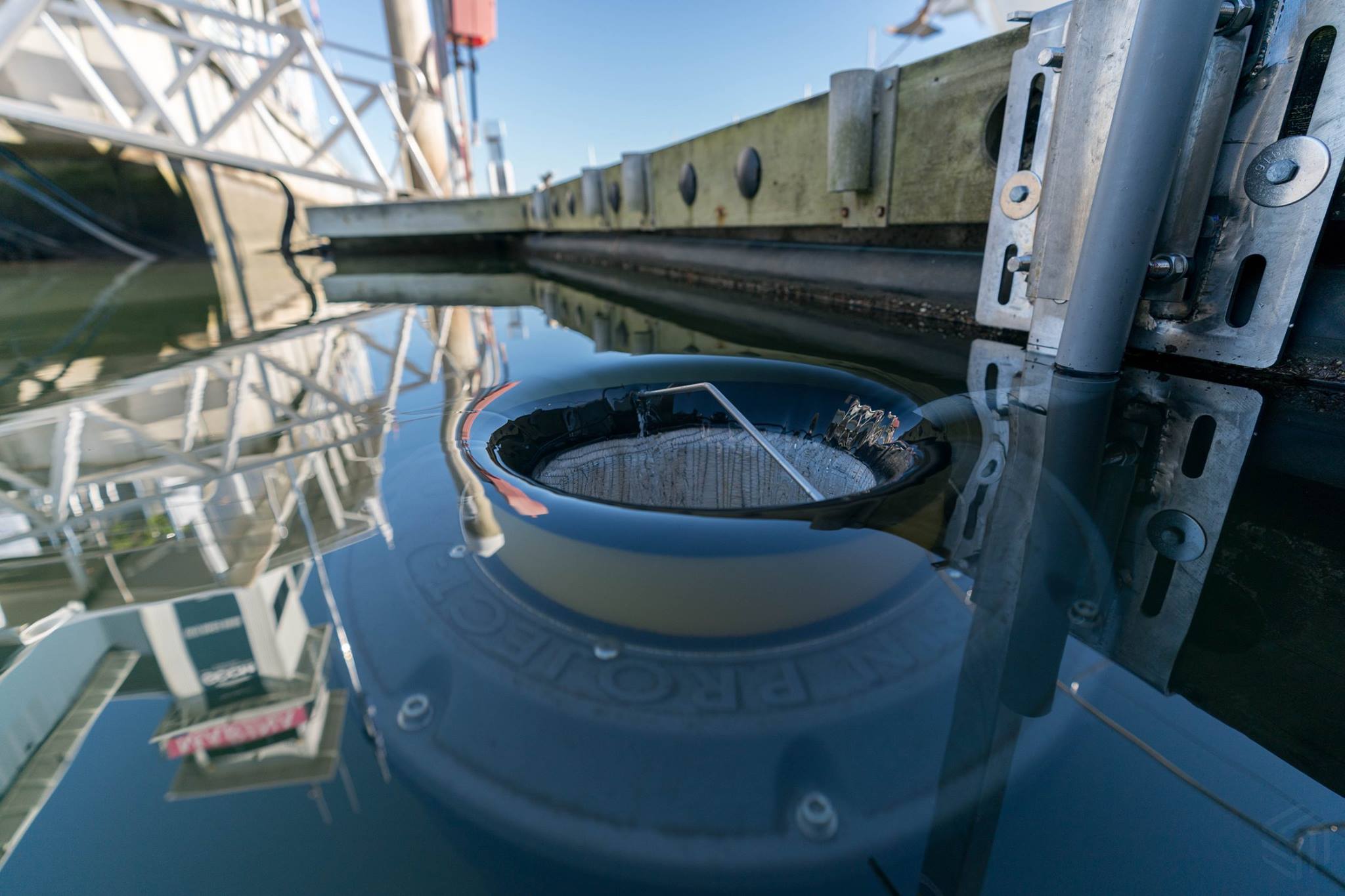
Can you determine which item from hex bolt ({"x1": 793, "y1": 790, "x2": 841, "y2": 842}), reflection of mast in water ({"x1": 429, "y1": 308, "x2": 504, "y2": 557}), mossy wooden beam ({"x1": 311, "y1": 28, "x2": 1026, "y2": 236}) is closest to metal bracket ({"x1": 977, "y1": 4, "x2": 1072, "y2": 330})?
mossy wooden beam ({"x1": 311, "y1": 28, "x2": 1026, "y2": 236})

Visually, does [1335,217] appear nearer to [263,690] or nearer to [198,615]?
[263,690]

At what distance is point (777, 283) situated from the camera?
4.88 metres

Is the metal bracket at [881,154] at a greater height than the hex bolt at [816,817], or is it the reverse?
the metal bracket at [881,154]

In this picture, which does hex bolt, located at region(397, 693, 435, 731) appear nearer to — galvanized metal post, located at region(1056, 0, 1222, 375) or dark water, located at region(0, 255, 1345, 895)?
dark water, located at region(0, 255, 1345, 895)

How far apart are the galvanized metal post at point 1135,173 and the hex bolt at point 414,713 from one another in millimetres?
2394

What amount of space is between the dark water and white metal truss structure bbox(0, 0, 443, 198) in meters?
6.66

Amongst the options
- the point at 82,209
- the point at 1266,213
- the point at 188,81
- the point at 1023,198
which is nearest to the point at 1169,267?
the point at 1266,213

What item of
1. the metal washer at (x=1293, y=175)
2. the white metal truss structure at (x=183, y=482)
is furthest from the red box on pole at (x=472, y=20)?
the metal washer at (x=1293, y=175)

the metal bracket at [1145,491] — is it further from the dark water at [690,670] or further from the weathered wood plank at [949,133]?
the weathered wood plank at [949,133]

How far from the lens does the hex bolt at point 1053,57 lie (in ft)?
7.26

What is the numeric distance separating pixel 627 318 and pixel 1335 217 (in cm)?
360

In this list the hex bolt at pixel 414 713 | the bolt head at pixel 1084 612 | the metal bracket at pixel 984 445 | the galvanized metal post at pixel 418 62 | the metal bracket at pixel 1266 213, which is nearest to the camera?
the hex bolt at pixel 414 713

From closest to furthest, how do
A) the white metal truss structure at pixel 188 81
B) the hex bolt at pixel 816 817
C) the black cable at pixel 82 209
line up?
the hex bolt at pixel 816 817, the white metal truss structure at pixel 188 81, the black cable at pixel 82 209

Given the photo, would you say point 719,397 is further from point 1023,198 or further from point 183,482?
point 183,482
